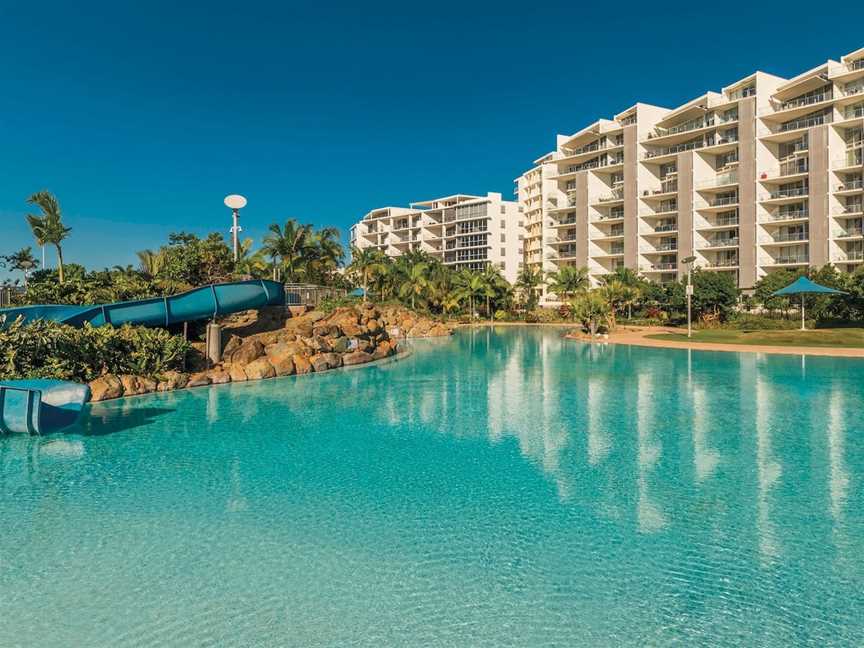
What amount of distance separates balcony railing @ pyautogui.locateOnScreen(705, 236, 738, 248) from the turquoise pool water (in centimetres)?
4836

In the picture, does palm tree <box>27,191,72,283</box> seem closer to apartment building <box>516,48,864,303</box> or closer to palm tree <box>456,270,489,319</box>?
palm tree <box>456,270,489,319</box>

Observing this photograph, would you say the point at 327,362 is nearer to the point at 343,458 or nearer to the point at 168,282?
the point at 168,282

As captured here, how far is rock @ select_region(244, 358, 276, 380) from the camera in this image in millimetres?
20938

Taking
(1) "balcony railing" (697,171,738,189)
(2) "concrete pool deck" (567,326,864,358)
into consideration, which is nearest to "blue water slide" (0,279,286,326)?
(2) "concrete pool deck" (567,326,864,358)

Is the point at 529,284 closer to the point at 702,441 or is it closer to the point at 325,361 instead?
the point at 325,361

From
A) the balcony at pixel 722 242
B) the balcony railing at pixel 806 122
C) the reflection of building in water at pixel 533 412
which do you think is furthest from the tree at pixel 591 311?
the balcony railing at pixel 806 122

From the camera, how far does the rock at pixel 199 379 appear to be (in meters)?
19.1

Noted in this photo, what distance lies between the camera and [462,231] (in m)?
89.4

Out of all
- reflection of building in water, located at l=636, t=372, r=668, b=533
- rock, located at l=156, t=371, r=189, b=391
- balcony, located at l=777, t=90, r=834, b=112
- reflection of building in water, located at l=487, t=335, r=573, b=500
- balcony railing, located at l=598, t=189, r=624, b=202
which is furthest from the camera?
balcony railing, located at l=598, t=189, r=624, b=202

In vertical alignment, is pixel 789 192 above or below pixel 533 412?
above

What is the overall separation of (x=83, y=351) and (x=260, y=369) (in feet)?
18.4

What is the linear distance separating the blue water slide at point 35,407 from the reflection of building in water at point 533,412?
8.72 metres

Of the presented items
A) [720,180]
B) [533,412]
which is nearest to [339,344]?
[533,412]

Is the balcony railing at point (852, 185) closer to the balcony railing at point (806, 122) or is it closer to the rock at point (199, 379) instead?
the balcony railing at point (806, 122)
